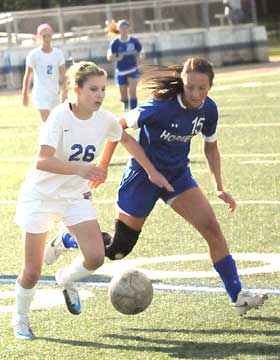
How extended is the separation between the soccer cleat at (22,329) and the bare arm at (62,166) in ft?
3.16

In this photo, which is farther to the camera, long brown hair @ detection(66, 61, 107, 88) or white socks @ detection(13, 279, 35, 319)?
white socks @ detection(13, 279, 35, 319)

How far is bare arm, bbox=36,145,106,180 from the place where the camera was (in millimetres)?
6566

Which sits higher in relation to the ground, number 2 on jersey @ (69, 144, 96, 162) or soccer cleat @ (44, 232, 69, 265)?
number 2 on jersey @ (69, 144, 96, 162)

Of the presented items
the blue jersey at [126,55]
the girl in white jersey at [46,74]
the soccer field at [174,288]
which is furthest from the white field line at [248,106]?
the soccer field at [174,288]

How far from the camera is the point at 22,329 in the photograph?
6906 millimetres

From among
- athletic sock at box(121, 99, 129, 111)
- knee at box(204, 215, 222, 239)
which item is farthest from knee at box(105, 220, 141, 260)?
athletic sock at box(121, 99, 129, 111)

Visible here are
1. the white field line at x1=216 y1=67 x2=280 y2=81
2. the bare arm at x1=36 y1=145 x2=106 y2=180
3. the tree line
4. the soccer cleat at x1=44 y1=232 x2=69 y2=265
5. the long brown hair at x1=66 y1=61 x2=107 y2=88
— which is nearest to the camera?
the bare arm at x1=36 y1=145 x2=106 y2=180

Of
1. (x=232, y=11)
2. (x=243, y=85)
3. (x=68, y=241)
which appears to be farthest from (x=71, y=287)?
(x=232, y=11)

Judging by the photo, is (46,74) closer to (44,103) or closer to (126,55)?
(44,103)

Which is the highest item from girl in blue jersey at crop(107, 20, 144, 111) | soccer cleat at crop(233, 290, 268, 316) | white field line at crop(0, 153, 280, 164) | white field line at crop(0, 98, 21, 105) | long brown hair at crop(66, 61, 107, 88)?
long brown hair at crop(66, 61, 107, 88)

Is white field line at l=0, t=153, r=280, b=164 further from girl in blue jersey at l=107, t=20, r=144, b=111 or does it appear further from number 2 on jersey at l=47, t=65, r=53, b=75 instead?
girl in blue jersey at l=107, t=20, r=144, b=111

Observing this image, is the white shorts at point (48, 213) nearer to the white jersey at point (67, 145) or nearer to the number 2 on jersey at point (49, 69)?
the white jersey at point (67, 145)

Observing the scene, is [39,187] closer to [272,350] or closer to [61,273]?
[61,273]

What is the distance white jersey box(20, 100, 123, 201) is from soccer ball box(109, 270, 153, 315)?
604 millimetres
